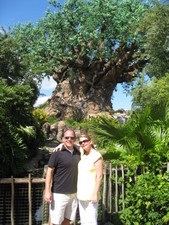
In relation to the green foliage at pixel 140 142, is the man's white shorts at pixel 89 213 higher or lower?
lower

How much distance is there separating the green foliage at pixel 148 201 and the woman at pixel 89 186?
44.2 inches

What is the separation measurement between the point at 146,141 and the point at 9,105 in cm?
725

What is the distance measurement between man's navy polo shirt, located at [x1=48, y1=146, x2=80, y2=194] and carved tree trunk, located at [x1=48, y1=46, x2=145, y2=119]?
23.5 metres

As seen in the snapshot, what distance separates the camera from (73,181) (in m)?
3.75

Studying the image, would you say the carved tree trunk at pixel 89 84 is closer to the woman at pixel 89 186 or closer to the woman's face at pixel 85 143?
the woman's face at pixel 85 143

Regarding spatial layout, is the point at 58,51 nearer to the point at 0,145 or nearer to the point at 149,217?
the point at 0,145

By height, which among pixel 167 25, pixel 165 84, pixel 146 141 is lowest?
pixel 146 141

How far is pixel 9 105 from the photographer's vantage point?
428 inches

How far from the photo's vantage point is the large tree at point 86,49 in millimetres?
24062

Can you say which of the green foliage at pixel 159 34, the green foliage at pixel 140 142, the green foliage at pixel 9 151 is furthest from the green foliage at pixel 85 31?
the green foliage at pixel 140 142

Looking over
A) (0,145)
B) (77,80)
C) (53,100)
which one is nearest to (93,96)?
(77,80)

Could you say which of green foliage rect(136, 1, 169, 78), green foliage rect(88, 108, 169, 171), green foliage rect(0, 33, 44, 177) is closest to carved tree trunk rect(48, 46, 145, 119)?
green foliage rect(136, 1, 169, 78)

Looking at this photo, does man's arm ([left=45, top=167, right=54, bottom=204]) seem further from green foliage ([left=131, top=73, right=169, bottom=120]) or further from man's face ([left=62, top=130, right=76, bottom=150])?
green foliage ([left=131, top=73, right=169, bottom=120])

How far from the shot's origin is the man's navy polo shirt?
3.70 metres
